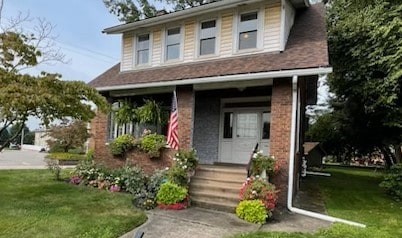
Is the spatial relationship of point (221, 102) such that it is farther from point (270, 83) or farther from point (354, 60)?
point (354, 60)

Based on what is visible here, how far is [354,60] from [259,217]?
8769 mm

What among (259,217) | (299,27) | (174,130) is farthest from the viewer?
(299,27)

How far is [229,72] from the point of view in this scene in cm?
1068

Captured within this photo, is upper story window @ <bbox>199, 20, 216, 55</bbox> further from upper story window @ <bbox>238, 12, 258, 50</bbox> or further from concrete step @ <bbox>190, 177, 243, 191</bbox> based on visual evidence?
concrete step @ <bbox>190, 177, 243, 191</bbox>

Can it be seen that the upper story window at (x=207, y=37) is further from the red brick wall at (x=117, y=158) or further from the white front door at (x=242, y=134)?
the red brick wall at (x=117, y=158)

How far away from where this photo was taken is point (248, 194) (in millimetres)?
8672

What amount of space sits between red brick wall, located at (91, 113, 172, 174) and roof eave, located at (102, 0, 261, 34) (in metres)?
3.70

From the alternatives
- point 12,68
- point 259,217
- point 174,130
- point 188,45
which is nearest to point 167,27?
point 188,45

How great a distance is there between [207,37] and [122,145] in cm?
480

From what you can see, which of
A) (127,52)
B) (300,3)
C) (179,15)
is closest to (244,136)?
(179,15)

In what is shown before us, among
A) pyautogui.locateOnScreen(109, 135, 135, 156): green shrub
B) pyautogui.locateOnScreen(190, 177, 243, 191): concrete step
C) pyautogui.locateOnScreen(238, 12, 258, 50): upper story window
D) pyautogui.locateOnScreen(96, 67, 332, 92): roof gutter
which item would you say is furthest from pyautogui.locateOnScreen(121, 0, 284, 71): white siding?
pyautogui.locateOnScreen(190, 177, 243, 191): concrete step

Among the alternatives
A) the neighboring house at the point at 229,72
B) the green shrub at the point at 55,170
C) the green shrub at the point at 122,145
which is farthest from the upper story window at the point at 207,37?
the green shrub at the point at 55,170

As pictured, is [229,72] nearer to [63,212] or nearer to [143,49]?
[143,49]

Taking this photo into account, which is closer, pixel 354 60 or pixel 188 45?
pixel 188 45
